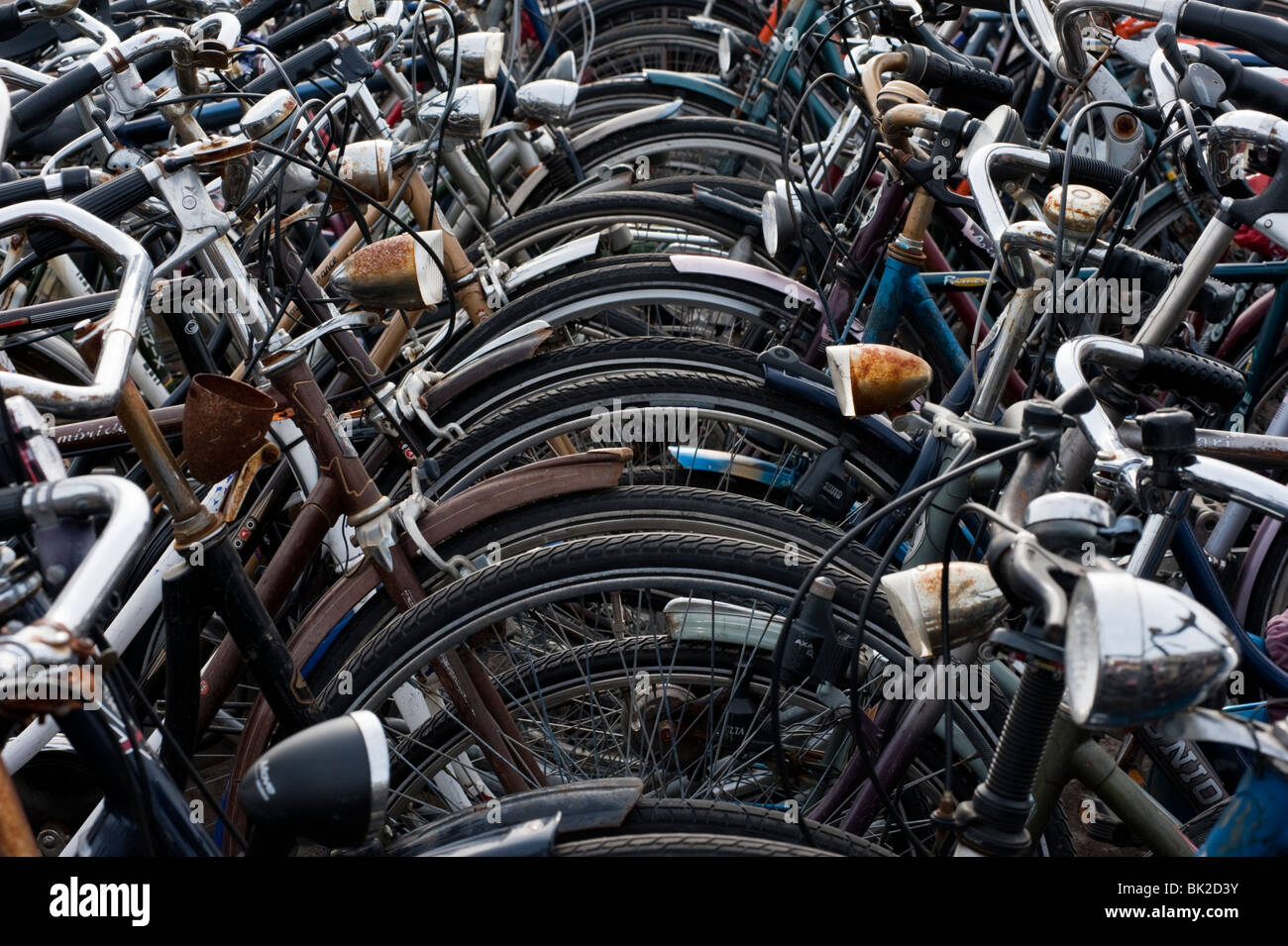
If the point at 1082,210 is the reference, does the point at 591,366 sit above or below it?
below

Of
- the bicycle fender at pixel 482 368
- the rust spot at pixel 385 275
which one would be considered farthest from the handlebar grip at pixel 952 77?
the rust spot at pixel 385 275

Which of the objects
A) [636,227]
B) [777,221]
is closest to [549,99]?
[636,227]

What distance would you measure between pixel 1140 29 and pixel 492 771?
262 centimetres

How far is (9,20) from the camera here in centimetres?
310

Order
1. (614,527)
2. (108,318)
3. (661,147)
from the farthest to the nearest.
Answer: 1. (661,147)
2. (614,527)
3. (108,318)

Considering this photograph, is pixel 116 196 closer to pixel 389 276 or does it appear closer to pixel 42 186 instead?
pixel 42 186

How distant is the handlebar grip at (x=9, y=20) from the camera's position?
3.08 meters

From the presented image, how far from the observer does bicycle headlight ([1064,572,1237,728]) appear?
1.04m

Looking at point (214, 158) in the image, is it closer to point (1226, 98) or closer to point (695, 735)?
point (695, 735)

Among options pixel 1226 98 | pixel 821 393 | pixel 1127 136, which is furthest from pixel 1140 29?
pixel 821 393

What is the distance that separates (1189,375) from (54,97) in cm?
224

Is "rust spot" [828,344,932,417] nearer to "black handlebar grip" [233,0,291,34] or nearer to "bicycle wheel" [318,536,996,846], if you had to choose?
"bicycle wheel" [318,536,996,846]

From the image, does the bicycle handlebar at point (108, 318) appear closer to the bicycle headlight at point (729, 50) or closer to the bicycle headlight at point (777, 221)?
the bicycle headlight at point (777, 221)

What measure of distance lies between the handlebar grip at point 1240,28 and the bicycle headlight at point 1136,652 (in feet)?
A: 4.75
